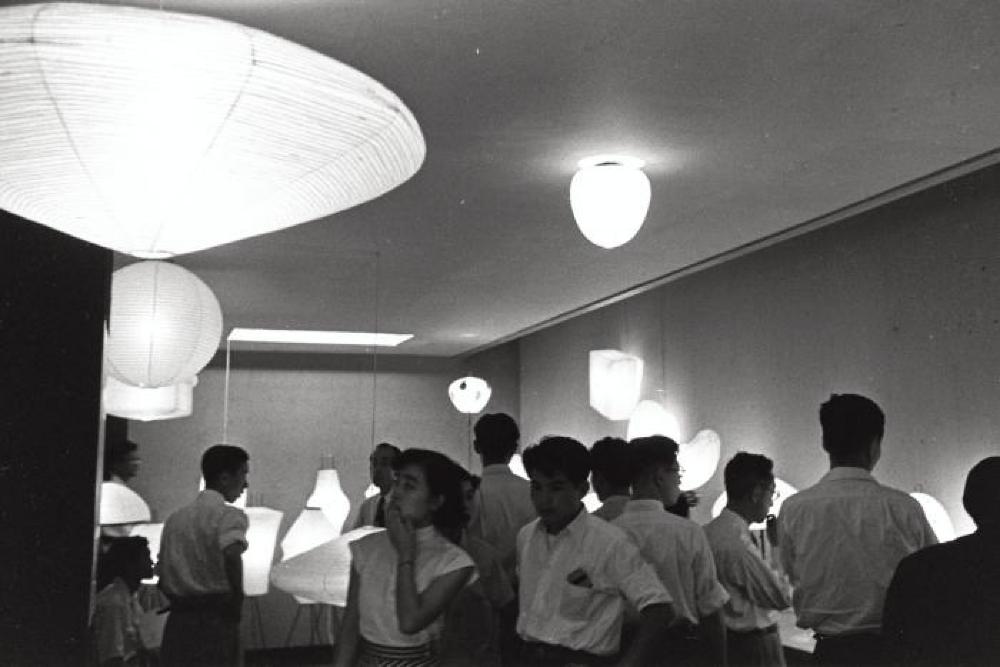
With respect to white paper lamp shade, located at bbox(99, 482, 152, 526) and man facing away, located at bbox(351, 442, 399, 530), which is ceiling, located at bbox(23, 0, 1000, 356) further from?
white paper lamp shade, located at bbox(99, 482, 152, 526)

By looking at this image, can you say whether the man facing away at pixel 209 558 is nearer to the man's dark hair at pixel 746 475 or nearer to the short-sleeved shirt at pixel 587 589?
the short-sleeved shirt at pixel 587 589

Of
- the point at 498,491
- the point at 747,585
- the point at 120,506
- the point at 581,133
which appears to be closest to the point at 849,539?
the point at 747,585

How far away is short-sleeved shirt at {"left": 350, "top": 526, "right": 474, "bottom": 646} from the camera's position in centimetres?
142

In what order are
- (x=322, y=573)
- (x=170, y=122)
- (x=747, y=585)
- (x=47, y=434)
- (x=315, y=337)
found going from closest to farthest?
(x=170, y=122), (x=47, y=434), (x=322, y=573), (x=315, y=337), (x=747, y=585)

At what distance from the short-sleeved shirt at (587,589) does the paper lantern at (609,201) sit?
21.5 inches

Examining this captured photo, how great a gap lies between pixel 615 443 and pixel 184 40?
1.40 metres

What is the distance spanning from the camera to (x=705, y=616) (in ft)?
6.47

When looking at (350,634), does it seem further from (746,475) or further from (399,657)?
(746,475)

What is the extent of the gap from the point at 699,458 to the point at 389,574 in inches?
47.9

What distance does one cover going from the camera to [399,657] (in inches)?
55.8

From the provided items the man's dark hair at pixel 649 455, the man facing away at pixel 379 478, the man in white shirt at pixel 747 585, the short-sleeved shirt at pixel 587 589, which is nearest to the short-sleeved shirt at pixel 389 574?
the short-sleeved shirt at pixel 587 589

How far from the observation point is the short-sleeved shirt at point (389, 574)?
56.1 inches

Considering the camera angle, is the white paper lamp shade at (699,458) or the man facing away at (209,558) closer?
the man facing away at (209,558)

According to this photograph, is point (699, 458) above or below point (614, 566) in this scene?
above
